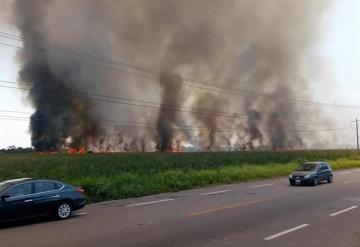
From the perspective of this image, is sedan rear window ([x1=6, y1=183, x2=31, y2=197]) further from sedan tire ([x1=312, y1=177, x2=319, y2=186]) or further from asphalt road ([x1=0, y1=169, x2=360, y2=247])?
sedan tire ([x1=312, y1=177, x2=319, y2=186])

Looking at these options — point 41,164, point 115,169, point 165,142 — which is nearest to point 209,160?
point 115,169

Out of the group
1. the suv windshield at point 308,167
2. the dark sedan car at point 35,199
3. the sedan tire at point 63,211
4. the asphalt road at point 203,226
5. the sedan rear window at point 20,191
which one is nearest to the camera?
the asphalt road at point 203,226

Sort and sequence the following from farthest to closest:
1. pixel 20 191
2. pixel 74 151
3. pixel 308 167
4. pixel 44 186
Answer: pixel 74 151
pixel 308 167
pixel 44 186
pixel 20 191

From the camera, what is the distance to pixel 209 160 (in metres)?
40.0

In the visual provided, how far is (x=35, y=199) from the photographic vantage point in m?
13.1

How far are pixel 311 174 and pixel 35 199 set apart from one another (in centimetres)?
1760

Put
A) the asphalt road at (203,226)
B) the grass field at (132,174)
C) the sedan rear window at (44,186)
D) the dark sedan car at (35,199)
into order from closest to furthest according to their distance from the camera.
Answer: the asphalt road at (203,226), the dark sedan car at (35,199), the sedan rear window at (44,186), the grass field at (132,174)

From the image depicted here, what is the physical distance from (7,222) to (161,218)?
4.25 metres

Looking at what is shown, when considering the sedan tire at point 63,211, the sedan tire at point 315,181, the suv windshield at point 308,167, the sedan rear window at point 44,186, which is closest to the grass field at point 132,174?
A: the suv windshield at point 308,167

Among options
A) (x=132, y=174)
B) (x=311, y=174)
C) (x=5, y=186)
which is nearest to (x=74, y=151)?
(x=132, y=174)

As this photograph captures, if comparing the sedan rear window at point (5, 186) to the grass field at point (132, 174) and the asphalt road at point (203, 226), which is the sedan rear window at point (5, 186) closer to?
the asphalt road at point (203, 226)

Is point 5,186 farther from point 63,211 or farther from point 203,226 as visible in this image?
point 203,226

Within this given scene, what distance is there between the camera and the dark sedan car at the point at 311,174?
Result: 26.0 m

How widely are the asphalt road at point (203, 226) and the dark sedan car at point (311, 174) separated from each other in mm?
8848
